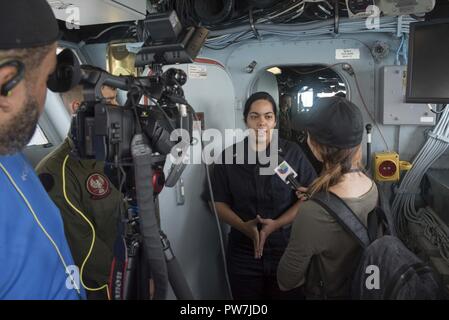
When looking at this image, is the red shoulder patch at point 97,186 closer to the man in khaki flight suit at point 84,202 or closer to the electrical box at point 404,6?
the man in khaki flight suit at point 84,202

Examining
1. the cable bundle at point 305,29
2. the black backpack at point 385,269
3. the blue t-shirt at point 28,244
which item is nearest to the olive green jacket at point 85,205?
the blue t-shirt at point 28,244

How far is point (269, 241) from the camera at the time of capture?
6.79 ft

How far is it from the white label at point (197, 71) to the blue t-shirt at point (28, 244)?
133 cm

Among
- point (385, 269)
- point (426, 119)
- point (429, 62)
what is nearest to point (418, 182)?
point (426, 119)

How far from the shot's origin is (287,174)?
2.05m

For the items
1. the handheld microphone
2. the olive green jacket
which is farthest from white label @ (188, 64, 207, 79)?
the olive green jacket

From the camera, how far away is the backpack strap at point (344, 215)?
117 cm

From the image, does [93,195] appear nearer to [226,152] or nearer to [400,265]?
[226,152]

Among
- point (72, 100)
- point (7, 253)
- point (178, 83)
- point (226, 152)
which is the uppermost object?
point (178, 83)

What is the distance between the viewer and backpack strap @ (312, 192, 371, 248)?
1.17 meters

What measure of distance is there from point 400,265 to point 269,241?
1065mm

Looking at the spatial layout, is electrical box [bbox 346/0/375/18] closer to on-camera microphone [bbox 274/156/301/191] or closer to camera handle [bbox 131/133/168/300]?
on-camera microphone [bbox 274/156/301/191]

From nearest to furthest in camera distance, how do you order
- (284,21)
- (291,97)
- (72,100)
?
(72,100) → (284,21) → (291,97)
